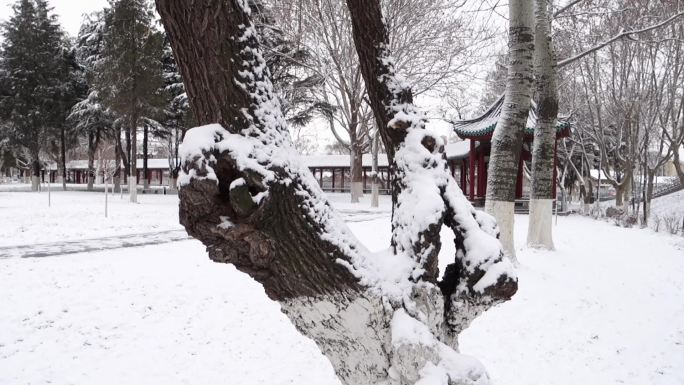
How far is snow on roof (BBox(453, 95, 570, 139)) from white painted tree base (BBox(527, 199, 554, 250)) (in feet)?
23.0

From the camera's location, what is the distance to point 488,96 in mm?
27406

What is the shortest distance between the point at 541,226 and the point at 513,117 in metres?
3.44

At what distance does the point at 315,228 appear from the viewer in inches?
68.2

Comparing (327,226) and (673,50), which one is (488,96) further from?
(327,226)

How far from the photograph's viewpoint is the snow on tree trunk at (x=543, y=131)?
8586 mm

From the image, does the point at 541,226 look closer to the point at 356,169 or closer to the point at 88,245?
the point at 88,245

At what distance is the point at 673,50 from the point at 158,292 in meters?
18.1

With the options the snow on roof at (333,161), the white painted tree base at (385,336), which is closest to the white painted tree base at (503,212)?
the white painted tree base at (385,336)

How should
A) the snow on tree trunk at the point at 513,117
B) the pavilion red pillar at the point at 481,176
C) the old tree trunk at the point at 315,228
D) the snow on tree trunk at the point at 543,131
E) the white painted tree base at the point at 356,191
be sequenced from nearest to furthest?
the old tree trunk at the point at 315,228 < the snow on tree trunk at the point at 513,117 < the snow on tree trunk at the point at 543,131 < the pavilion red pillar at the point at 481,176 < the white painted tree base at the point at 356,191

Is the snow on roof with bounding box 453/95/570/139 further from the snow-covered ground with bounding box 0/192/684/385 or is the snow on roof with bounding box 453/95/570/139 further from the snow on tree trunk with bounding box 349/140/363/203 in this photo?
the snow-covered ground with bounding box 0/192/684/385

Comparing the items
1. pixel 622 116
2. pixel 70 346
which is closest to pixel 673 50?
pixel 622 116

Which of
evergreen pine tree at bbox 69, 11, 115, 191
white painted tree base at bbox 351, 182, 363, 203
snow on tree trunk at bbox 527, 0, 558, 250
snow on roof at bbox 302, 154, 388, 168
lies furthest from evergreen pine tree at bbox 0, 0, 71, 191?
snow on tree trunk at bbox 527, 0, 558, 250

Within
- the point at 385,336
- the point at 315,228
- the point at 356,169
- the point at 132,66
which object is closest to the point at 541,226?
the point at 385,336

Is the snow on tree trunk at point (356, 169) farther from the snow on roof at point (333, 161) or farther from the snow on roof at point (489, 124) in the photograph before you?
the snow on roof at point (333, 161)
